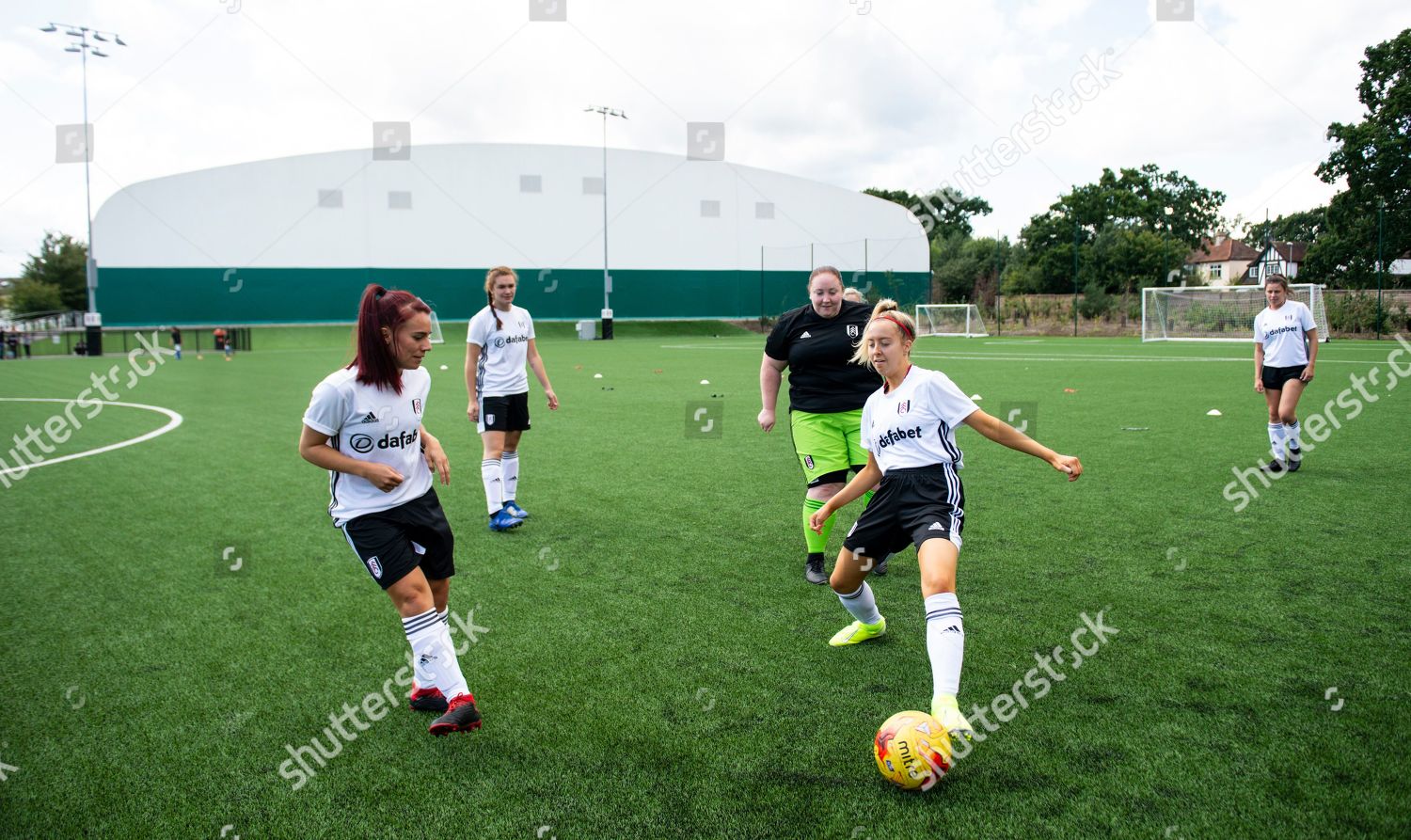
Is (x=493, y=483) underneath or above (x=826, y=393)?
underneath

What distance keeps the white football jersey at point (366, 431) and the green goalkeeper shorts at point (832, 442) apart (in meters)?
2.71

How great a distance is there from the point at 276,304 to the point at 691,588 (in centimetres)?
4978

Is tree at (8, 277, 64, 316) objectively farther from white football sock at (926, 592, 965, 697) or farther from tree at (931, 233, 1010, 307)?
white football sock at (926, 592, 965, 697)

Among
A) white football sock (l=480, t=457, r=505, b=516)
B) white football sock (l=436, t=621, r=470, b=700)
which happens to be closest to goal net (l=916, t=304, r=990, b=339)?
white football sock (l=480, t=457, r=505, b=516)

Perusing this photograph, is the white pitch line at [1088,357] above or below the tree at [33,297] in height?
below

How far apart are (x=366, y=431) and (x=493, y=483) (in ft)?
11.7

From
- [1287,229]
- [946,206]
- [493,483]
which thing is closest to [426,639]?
[493,483]

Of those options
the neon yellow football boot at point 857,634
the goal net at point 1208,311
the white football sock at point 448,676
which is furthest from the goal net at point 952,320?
the white football sock at point 448,676

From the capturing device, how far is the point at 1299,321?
8930 mm

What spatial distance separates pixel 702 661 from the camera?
4.33m

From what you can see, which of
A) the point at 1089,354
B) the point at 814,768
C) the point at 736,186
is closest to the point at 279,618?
the point at 814,768

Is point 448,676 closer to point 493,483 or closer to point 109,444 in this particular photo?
point 493,483

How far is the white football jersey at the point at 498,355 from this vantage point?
7.20 meters

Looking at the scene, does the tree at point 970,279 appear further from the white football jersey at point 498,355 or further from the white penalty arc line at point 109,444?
the white football jersey at point 498,355
